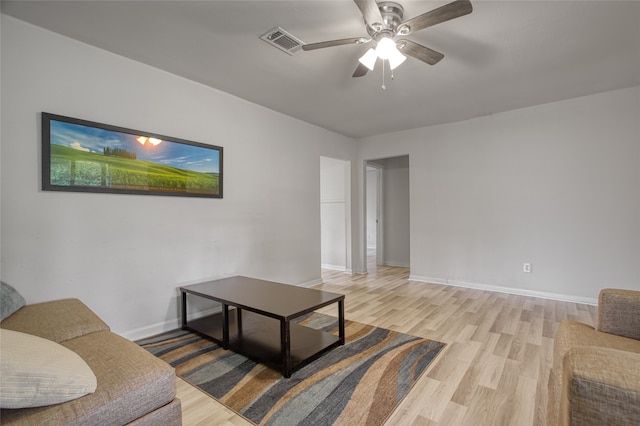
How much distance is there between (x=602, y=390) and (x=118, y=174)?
3.06 m

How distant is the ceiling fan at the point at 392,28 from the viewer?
1.64 metres

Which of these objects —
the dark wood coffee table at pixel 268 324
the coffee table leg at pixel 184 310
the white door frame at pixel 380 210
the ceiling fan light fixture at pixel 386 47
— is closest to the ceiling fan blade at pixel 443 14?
the ceiling fan light fixture at pixel 386 47

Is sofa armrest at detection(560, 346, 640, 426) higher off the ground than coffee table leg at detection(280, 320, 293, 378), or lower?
higher

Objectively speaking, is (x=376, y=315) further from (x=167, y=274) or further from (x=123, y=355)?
(x=123, y=355)

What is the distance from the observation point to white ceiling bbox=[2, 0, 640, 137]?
6.40 feet

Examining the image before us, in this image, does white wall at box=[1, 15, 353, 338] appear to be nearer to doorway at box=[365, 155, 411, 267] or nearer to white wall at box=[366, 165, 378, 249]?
doorway at box=[365, 155, 411, 267]

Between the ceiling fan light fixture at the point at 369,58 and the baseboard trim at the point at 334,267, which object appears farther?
the baseboard trim at the point at 334,267

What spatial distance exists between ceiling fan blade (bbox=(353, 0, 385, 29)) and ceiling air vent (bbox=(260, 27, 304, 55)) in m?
0.68

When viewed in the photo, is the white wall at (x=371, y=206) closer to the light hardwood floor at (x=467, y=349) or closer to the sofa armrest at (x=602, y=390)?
the light hardwood floor at (x=467, y=349)

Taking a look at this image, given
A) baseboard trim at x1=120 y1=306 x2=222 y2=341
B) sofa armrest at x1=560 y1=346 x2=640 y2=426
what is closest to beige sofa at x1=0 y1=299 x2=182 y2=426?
baseboard trim at x1=120 y1=306 x2=222 y2=341

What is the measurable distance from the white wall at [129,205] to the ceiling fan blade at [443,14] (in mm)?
2236

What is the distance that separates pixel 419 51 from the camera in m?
2.09

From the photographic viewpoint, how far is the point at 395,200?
6.17 meters

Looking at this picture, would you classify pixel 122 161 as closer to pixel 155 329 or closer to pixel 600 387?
pixel 155 329
